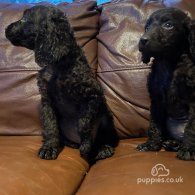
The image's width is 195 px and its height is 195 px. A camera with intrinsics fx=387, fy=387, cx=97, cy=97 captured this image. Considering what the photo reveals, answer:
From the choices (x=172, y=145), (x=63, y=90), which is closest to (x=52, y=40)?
(x=63, y=90)

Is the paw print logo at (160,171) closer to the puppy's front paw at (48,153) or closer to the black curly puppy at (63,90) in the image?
the black curly puppy at (63,90)

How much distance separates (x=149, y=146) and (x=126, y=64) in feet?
1.45

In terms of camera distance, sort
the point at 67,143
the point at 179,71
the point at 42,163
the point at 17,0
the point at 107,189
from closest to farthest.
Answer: the point at 107,189
the point at 42,163
the point at 179,71
the point at 67,143
the point at 17,0

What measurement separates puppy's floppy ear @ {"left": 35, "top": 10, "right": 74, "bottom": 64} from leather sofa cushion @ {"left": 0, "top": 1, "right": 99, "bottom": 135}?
40 cm

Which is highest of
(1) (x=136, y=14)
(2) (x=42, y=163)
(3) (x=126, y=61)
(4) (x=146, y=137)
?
(1) (x=136, y=14)

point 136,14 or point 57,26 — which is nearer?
point 57,26

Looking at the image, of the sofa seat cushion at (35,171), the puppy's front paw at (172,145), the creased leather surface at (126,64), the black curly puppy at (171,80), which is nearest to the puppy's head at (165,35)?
the black curly puppy at (171,80)

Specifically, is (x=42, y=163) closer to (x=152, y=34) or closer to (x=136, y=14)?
(x=152, y=34)

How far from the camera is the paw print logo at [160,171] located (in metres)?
1.35

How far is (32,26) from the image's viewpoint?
1594mm

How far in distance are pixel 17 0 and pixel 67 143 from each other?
1271 mm

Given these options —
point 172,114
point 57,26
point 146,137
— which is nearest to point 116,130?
point 146,137

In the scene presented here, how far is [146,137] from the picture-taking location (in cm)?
186

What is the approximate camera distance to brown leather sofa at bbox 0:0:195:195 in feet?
4.60
